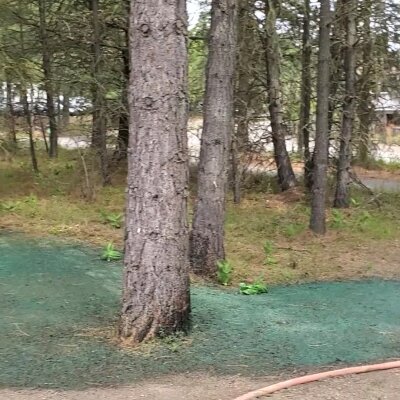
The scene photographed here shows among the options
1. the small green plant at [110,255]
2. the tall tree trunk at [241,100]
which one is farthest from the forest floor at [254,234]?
the small green plant at [110,255]

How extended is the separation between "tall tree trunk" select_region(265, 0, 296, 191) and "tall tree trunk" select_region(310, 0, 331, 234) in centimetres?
120

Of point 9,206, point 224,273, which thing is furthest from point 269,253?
point 9,206

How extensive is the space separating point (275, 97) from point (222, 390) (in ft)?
32.9

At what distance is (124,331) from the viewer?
520 centimetres

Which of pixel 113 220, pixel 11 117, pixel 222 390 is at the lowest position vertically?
pixel 222 390

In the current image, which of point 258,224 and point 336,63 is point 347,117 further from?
point 258,224

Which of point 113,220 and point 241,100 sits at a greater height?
point 241,100

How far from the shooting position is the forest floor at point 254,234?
440 cm

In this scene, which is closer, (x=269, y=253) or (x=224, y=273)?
(x=224, y=273)

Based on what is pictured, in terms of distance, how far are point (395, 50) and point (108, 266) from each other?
8433mm

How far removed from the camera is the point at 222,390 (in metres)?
4.38

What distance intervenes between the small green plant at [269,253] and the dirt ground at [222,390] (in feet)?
13.4

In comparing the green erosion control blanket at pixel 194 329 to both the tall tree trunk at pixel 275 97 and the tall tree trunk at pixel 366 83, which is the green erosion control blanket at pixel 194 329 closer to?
the tall tree trunk at pixel 275 97

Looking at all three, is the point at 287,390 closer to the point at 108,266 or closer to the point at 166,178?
the point at 166,178
